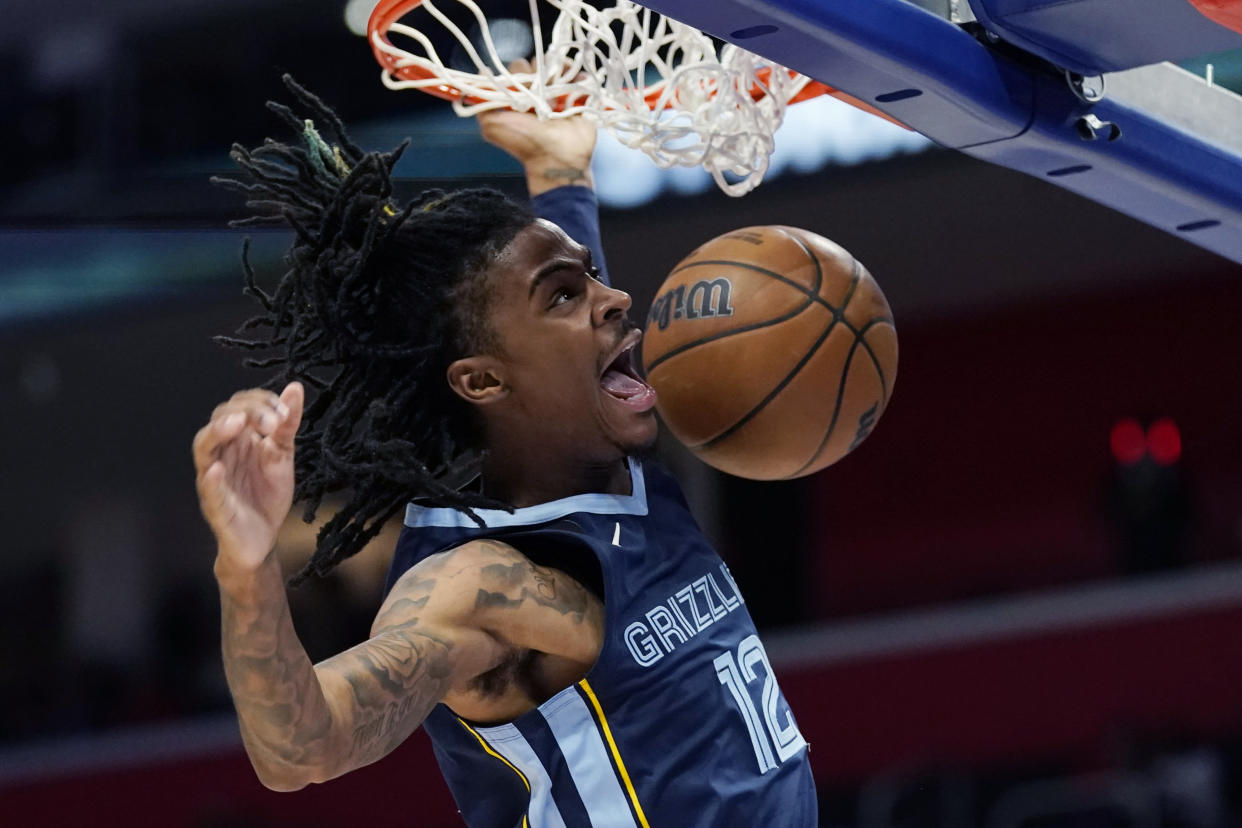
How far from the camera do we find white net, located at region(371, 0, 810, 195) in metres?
2.51

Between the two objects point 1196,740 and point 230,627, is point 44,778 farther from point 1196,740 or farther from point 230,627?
point 230,627

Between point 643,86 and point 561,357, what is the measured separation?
2.14 ft

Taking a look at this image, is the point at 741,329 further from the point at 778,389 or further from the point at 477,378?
the point at 477,378

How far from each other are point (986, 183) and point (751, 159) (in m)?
5.30

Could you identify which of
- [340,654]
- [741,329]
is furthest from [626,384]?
[340,654]

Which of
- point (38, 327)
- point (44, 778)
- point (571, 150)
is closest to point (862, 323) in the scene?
point (571, 150)

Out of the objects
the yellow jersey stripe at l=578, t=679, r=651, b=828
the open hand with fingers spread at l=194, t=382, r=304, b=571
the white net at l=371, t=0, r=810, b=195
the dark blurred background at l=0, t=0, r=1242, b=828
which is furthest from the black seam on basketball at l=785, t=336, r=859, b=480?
the dark blurred background at l=0, t=0, r=1242, b=828

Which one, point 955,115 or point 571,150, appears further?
point 571,150

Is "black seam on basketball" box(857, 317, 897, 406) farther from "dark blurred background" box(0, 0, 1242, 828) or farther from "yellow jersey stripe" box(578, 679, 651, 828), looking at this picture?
"dark blurred background" box(0, 0, 1242, 828)

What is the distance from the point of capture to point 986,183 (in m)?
7.67

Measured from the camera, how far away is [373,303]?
2168 millimetres

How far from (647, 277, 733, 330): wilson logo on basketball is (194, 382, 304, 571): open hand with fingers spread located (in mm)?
989

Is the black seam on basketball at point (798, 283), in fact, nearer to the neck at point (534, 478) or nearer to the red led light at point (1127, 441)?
the neck at point (534, 478)

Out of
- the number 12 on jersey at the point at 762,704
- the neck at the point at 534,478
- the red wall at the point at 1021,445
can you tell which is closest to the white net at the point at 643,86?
the neck at the point at 534,478
